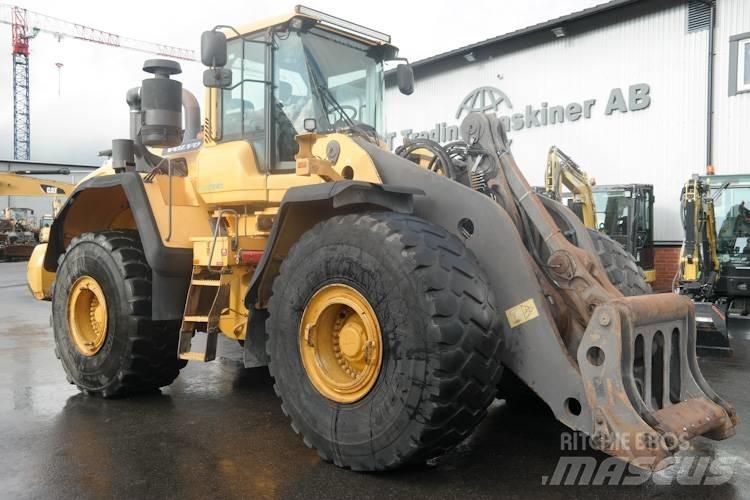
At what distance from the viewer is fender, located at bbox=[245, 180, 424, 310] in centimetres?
378

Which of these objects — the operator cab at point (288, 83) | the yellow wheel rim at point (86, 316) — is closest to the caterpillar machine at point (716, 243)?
the operator cab at point (288, 83)

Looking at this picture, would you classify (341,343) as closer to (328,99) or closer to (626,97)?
(328,99)

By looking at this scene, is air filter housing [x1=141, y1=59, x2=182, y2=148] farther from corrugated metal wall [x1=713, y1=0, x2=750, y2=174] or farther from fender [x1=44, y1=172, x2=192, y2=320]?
corrugated metal wall [x1=713, y1=0, x2=750, y2=174]


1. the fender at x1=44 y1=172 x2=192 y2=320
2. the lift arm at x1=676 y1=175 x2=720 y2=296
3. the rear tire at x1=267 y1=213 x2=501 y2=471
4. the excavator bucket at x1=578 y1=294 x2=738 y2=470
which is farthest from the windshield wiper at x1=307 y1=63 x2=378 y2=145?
the lift arm at x1=676 y1=175 x2=720 y2=296

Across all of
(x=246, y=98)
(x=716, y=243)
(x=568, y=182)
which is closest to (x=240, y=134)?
(x=246, y=98)

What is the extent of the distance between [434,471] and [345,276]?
1182 millimetres

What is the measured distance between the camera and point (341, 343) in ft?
12.5

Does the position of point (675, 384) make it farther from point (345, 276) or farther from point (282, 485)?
point (282, 485)

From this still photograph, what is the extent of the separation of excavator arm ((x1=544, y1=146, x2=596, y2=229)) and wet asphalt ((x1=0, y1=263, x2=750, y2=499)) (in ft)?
17.1

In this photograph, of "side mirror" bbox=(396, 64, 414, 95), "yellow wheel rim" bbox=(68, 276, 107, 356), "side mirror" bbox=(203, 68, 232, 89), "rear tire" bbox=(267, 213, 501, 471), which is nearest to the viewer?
"rear tire" bbox=(267, 213, 501, 471)

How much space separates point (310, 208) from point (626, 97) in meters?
13.9

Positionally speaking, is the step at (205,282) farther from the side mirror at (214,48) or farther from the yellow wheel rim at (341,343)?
the side mirror at (214,48)

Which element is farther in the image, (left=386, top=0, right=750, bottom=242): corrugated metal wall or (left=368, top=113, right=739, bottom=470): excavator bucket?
(left=386, top=0, right=750, bottom=242): corrugated metal wall

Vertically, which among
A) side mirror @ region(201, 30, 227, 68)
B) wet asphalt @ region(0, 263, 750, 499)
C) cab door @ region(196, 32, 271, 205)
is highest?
side mirror @ region(201, 30, 227, 68)
